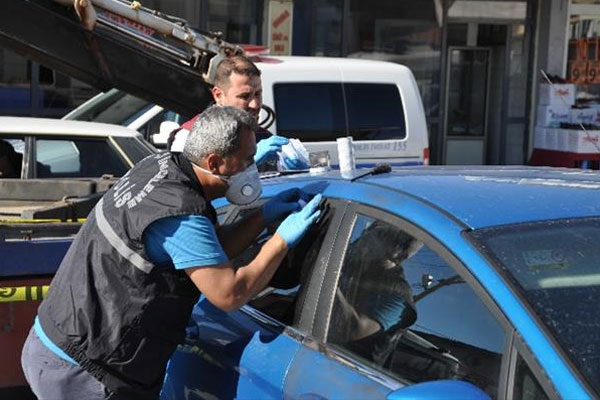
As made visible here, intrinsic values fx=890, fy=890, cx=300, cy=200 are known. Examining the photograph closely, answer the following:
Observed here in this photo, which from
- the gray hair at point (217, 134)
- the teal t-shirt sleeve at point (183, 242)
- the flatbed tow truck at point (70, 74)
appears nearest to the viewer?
the teal t-shirt sleeve at point (183, 242)

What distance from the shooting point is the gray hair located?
2758mm

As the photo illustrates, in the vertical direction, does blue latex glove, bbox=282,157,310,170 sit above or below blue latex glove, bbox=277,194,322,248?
above

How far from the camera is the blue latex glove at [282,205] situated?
9.84ft

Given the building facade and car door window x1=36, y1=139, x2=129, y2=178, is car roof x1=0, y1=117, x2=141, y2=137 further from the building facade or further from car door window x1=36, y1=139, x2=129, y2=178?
the building facade

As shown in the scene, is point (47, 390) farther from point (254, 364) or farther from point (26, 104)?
point (26, 104)

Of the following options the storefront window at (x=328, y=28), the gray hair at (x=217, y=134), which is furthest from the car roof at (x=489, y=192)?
the storefront window at (x=328, y=28)

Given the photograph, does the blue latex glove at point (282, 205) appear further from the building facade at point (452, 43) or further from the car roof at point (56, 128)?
the building facade at point (452, 43)

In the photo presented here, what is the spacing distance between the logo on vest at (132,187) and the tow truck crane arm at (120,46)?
2835 mm

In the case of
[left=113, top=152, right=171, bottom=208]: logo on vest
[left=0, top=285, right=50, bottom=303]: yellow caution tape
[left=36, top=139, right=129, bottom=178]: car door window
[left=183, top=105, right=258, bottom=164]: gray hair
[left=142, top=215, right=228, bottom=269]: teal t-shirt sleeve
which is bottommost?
[left=0, top=285, right=50, bottom=303]: yellow caution tape

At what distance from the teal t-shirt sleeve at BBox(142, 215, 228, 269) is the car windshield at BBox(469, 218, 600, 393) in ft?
2.62

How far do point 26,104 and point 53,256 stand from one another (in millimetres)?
7887

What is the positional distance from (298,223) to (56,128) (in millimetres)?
4042


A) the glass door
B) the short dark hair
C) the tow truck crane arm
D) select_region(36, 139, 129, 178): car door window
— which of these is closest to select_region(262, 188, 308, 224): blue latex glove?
the short dark hair

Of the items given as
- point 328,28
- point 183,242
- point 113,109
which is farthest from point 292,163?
point 328,28
